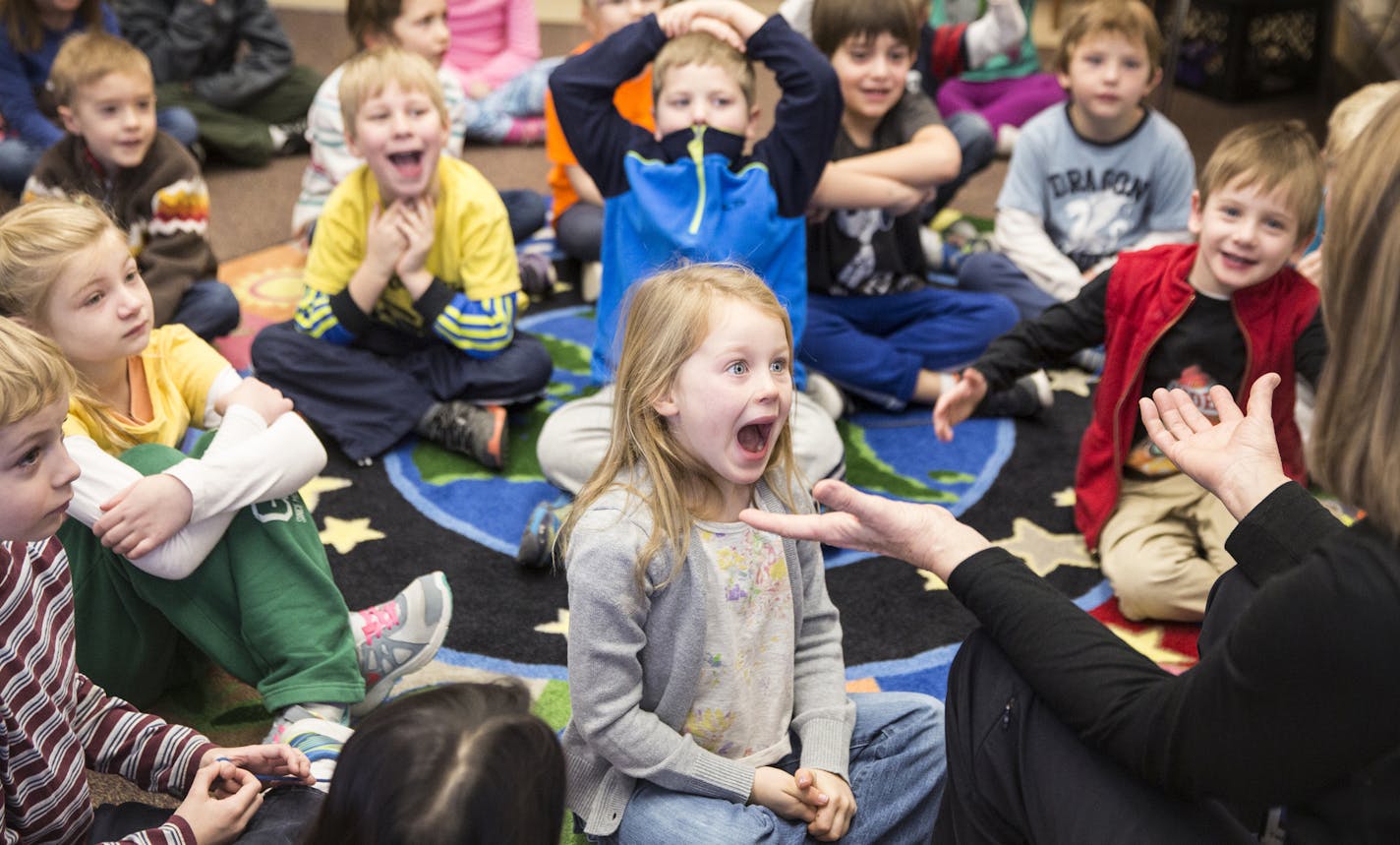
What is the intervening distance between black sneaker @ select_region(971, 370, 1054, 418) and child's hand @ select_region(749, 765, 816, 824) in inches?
48.6

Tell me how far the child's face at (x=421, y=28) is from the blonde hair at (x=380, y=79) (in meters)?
0.62

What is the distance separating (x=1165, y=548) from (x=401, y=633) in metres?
1.04

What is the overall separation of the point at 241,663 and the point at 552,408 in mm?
931


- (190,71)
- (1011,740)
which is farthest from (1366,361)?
(190,71)

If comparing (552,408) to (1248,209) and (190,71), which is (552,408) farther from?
(190,71)

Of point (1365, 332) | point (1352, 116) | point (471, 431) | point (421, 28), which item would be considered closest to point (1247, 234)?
point (1352, 116)

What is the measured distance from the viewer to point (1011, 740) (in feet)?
3.65

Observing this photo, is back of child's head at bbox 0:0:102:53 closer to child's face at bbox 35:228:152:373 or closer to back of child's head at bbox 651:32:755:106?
back of child's head at bbox 651:32:755:106

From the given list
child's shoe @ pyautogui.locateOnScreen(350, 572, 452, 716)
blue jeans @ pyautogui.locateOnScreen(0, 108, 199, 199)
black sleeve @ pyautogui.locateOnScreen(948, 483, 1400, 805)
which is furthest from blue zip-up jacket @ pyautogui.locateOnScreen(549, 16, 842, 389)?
blue jeans @ pyautogui.locateOnScreen(0, 108, 199, 199)

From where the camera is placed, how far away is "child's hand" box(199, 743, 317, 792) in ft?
4.15

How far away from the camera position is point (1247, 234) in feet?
5.79

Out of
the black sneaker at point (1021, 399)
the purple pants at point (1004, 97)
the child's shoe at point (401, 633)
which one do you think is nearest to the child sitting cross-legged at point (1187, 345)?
the black sneaker at point (1021, 399)

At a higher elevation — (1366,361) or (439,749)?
(1366,361)

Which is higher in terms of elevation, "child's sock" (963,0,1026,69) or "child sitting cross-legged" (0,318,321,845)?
"child's sock" (963,0,1026,69)
